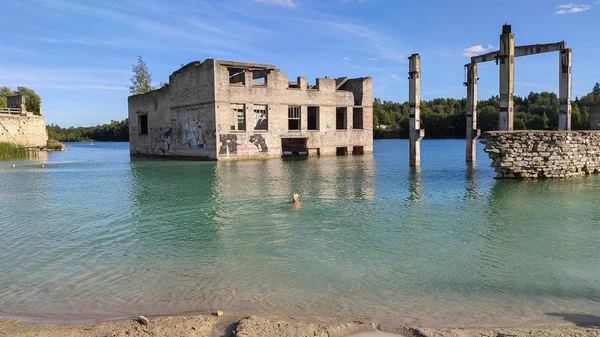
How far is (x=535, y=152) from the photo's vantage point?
18.2m

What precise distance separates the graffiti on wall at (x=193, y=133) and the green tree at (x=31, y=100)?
4237cm

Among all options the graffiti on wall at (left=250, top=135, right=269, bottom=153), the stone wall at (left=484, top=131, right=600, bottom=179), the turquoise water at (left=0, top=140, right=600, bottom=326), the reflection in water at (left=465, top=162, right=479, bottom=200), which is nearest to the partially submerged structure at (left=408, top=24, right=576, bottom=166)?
the stone wall at (left=484, top=131, right=600, bottom=179)

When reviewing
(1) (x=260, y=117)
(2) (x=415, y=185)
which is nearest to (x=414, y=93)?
(2) (x=415, y=185)

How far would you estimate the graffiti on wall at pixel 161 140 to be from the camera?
3759 centimetres

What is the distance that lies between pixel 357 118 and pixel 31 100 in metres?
55.0

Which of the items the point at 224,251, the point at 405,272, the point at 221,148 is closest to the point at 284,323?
the point at 405,272

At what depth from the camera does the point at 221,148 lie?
3203 centimetres

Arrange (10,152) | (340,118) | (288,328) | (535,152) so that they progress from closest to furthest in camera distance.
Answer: (288,328) < (535,152) < (340,118) < (10,152)

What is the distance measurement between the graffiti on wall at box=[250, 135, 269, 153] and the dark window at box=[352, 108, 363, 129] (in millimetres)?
9518

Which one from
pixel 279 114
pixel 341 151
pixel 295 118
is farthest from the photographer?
pixel 341 151

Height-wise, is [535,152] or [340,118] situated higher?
[340,118]

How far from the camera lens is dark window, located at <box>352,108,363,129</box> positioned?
1571 inches

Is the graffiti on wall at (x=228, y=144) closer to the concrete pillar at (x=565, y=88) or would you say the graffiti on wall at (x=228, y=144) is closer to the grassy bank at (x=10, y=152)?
the concrete pillar at (x=565, y=88)

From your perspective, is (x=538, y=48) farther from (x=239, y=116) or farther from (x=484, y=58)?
(x=239, y=116)
